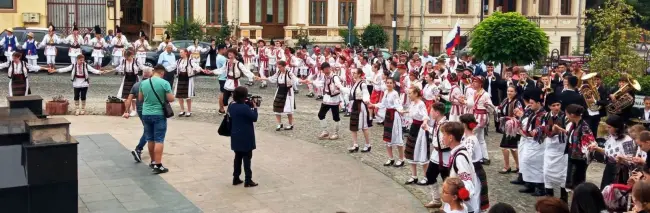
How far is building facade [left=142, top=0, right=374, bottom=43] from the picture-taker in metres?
36.8

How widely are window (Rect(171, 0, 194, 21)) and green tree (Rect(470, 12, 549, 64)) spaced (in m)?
17.0

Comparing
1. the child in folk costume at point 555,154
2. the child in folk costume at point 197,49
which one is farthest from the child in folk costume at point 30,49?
the child in folk costume at point 555,154

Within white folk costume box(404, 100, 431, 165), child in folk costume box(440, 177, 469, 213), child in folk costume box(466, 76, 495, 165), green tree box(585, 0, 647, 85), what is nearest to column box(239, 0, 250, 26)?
green tree box(585, 0, 647, 85)

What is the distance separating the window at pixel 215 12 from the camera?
3759 centimetres

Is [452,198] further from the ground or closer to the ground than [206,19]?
closer to the ground

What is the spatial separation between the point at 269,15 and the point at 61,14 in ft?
35.1

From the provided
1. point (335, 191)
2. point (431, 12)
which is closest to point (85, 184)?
point (335, 191)

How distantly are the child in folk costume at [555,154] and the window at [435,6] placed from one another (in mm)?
33414

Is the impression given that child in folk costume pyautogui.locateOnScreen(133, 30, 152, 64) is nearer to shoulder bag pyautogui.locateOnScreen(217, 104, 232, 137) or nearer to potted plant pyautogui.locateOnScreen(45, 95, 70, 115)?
potted plant pyautogui.locateOnScreen(45, 95, 70, 115)

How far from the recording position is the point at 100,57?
27297 millimetres

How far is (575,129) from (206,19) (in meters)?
28.8

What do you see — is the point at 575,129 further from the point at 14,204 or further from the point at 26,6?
the point at 26,6

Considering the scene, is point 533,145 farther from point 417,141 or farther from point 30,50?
point 30,50

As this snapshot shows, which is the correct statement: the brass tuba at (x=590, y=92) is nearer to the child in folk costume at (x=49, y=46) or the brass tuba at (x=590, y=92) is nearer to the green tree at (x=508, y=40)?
the green tree at (x=508, y=40)
